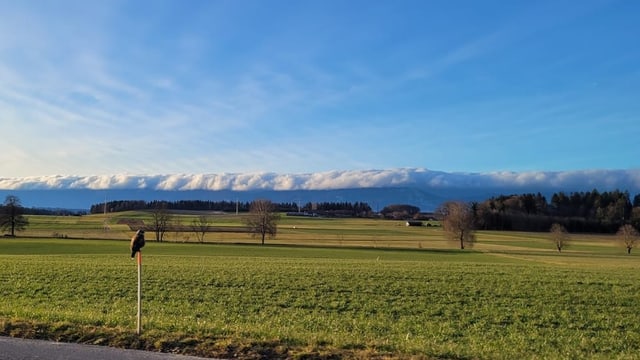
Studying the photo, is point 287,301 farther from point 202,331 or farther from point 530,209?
point 530,209

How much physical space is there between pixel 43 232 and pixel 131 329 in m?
93.3

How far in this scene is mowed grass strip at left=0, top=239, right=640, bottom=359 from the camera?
26.7ft

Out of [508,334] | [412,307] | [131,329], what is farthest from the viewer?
[412,307]

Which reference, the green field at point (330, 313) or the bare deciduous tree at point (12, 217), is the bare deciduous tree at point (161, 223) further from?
the green field at point (330, 313)

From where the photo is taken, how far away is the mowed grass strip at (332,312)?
320 inches

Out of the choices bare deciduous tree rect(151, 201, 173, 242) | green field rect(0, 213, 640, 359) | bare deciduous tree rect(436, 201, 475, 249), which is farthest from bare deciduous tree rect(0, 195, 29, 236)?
green field rect(0, 213, 640, 359)

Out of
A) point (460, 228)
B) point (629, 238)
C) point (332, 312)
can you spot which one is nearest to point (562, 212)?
point (629, 238)

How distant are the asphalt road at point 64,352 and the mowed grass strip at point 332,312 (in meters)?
0.37

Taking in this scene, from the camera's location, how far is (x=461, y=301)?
16.8 m

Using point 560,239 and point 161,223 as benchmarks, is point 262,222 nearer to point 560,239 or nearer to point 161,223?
point 161,223

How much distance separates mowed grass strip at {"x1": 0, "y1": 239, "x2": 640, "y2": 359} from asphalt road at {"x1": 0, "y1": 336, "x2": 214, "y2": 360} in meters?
0.37

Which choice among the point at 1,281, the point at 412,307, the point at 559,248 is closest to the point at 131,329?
the point at 412,307

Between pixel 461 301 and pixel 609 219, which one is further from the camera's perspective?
pixel 609 219

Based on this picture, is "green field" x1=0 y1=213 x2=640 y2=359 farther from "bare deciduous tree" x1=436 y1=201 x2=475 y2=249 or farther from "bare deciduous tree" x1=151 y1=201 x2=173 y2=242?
"bare deciduous tree" x1=436 y1=201 x2=475 y2=249
